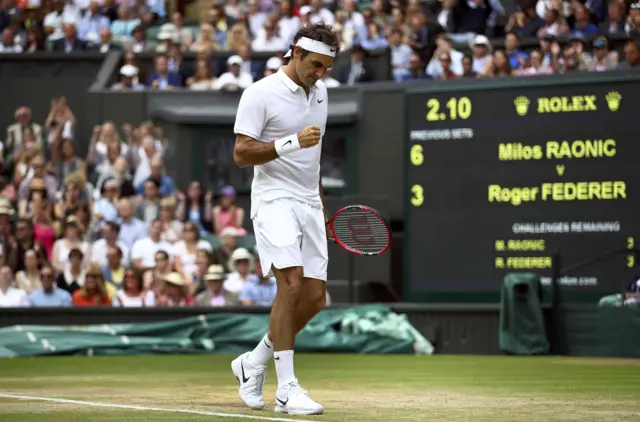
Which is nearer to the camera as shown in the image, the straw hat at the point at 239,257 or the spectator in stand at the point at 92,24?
the straw hat at the point at 239,257

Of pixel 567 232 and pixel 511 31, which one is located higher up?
pixel 511 31

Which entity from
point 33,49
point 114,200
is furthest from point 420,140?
point 33,49

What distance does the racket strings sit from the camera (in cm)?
848

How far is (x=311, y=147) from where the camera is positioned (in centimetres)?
782

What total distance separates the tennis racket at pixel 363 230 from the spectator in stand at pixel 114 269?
1006 centimetres

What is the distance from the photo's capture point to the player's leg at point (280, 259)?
763 centimetres

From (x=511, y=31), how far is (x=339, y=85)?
2.57 metres

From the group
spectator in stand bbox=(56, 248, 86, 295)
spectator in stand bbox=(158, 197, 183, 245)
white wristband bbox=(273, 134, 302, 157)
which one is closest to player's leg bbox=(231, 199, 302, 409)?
white wristband bbox=(273, 134, 302, 157)

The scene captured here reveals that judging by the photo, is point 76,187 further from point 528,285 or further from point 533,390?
point 533,390

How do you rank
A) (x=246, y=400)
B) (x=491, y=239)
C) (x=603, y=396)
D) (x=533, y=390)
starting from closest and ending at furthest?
(x=246, y=400) → (x=603, y=396) → (x=533, y=390) → (x=491, y=239)

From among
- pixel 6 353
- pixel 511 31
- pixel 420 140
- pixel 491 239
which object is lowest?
pixel 6 353

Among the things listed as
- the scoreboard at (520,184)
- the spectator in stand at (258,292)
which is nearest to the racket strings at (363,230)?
the scoreboard at (520,184)

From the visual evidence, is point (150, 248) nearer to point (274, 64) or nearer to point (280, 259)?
point (274, 64)

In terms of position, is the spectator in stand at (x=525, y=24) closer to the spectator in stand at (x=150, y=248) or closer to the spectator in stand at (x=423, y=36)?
the spectator in stand at (x=423, y=36)
